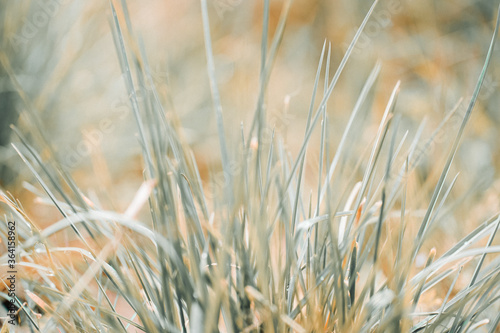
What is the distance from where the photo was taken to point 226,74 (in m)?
0.63

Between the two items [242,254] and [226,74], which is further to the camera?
[226,74]

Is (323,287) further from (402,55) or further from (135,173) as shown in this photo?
(402,55)

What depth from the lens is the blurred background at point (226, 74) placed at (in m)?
0.45

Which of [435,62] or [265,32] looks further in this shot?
[435,62]

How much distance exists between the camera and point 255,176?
164mm

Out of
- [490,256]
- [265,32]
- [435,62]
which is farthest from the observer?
[435,62]

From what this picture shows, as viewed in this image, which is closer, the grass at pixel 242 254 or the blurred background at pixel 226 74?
the grass at pixel 242 254

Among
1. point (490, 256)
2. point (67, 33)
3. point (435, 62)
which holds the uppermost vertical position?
point (67, 33)

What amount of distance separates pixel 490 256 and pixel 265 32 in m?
0.27

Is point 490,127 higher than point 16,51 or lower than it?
lower

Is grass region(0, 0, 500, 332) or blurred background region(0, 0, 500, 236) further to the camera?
blurred background region(0, 0, 500, 236)

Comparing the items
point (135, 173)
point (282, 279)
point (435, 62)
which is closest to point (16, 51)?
point (135, 173)

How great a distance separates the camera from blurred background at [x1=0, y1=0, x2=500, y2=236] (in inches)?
17.8

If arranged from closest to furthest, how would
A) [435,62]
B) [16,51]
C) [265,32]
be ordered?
[265,32], [16,51], [435,62]
